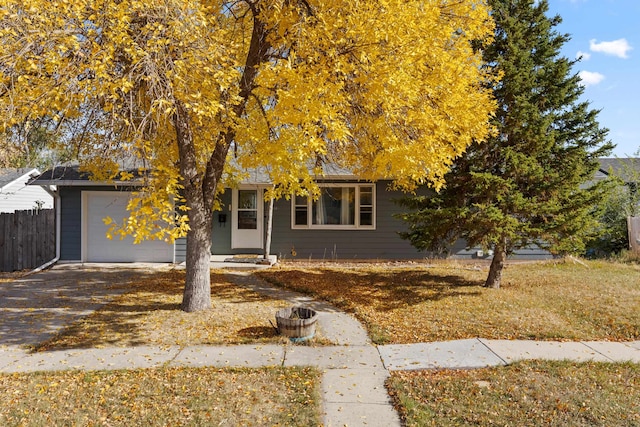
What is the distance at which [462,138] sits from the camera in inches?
286

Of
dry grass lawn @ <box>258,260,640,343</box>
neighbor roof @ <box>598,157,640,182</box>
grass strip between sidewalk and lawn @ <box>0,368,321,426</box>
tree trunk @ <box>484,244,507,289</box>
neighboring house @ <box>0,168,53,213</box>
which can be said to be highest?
neighbor roof @ <box>598,157,640,182</box>

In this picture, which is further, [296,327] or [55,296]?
[55,296]

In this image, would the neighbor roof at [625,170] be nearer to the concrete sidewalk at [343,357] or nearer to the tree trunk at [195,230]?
the concrete sidewalk at [343,357]

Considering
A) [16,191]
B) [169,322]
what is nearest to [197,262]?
[169,322]

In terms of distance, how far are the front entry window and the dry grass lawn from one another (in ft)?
7.48

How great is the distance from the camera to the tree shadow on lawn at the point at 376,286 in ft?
28.8

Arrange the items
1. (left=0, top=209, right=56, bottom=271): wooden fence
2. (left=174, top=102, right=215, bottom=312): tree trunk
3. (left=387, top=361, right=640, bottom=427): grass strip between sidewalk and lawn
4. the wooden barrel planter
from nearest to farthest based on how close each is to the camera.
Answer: (left=387, top=361, right=640, bottom=427): grass strip between sidewalk and lawn < the wooden barrel planter < (left=174, top=102, right=215, bottom=312): tree trunk < (left=0, top=209, right=56, bottom=271): wooden fence

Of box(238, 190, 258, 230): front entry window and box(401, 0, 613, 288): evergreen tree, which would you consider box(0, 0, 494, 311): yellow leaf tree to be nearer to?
box(401, 0, 613, 288): evergreen tree

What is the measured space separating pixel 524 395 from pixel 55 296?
878 centimetres

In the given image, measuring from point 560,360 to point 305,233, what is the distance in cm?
952

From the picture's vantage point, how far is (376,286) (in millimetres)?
10133

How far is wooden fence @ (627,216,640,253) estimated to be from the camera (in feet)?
48.7

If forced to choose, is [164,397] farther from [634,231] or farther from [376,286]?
[634,231]

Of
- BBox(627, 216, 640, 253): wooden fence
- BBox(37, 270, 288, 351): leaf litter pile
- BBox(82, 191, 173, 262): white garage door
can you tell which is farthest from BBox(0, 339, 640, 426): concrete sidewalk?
BBox(627, 216, 640, 253): wooden fence
